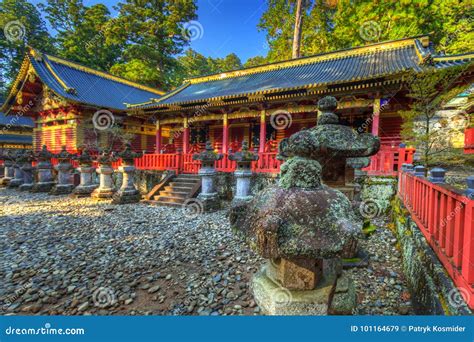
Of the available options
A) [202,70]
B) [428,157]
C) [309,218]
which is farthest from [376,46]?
[202,70]

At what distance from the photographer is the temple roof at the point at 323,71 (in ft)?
24.1

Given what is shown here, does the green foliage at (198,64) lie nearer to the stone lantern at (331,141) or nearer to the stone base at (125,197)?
the stone base at (125,197)

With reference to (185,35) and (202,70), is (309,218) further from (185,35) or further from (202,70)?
(202,70)

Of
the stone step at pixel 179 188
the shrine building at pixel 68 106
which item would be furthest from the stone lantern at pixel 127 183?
the shrine building at pixel 68 106

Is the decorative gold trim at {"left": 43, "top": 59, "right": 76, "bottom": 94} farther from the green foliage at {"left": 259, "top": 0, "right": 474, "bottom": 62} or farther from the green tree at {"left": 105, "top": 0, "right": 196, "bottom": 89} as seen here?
Answer: the green foliage at {"left": 259, "top": 0, "right": 474, "bottom": 62}

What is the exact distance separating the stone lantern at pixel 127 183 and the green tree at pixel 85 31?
21.7m

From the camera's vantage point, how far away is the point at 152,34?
23.4 m

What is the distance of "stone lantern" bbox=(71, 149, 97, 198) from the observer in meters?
8.94

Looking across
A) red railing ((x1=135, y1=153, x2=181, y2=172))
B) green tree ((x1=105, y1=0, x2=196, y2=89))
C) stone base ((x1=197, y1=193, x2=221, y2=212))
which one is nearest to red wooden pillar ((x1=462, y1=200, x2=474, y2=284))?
stone base ((x1=197, y1=193, x2=221, y2=212))

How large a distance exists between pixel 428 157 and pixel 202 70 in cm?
3332

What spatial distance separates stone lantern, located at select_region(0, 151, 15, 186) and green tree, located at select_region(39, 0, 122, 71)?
→ 15.5m

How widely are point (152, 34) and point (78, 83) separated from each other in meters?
11.9

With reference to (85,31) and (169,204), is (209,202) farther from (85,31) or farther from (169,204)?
(85,31)

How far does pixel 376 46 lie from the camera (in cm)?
1112
